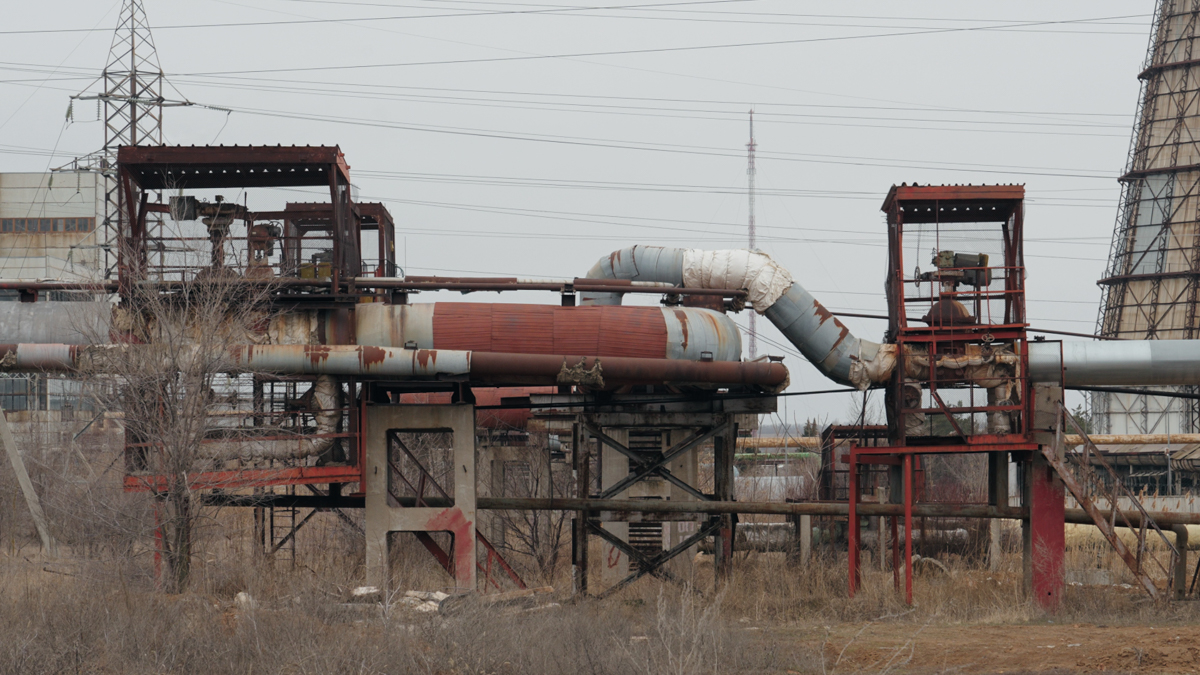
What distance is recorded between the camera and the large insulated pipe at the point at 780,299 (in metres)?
18.3

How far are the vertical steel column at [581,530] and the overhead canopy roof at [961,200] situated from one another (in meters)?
6.51

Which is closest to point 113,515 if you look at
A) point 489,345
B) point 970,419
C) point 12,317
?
point 12,317

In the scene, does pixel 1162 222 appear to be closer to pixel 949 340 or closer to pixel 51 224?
pixel 949 340

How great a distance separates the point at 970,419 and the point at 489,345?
25.4ft

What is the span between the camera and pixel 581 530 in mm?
18375

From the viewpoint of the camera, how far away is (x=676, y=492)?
73.1 ft

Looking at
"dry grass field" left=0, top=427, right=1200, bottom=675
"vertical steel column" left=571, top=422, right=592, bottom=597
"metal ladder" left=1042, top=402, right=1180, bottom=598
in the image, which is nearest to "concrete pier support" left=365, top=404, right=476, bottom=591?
"dry grass field" left=0, top=427, right=1200, bottom=675

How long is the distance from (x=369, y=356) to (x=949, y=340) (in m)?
9.08

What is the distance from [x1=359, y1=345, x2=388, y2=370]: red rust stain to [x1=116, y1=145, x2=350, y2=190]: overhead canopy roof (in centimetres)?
287

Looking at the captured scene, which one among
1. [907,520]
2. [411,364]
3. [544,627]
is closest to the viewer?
[544,627]

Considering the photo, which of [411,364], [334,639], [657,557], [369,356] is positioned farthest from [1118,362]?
[334,639]

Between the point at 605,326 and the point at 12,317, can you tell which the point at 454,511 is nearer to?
the point at 605,326

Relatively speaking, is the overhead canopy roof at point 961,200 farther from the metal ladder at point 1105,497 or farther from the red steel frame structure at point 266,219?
the red steel frame structure at point 266,219

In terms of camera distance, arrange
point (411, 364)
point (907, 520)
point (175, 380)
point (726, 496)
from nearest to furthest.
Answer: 1. point (175, 380)
2. point (411, 364)
3. point (907, 520)
4. point (726, 496)
